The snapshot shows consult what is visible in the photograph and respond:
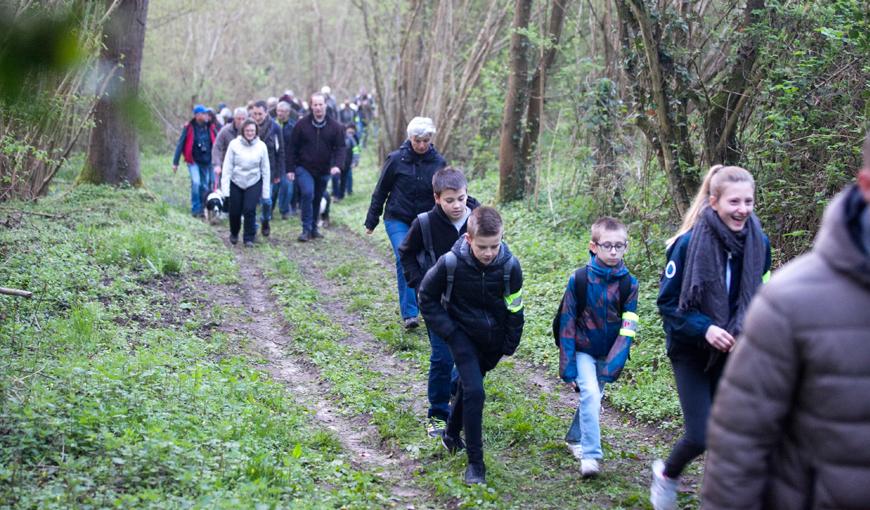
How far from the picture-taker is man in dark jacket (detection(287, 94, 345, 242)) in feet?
49.2

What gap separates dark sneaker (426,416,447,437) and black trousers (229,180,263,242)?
326 inches

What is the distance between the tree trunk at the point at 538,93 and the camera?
15438mm

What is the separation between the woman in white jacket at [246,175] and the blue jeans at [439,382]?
8.02m

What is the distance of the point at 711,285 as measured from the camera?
4797 mm

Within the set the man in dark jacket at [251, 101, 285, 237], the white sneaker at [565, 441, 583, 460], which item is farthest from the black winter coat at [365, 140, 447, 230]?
the man in dark jacket at [251, 101, 285, 237]

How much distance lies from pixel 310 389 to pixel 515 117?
9.49 metres

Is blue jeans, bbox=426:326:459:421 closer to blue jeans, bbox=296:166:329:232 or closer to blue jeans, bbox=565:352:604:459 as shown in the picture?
blue jeans, bbox=565:352:604:459

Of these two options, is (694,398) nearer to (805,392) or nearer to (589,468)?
(589,468)

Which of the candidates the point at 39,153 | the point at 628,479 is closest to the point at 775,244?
the point at 628,479

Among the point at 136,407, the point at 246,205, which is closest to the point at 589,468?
the point at 136,407

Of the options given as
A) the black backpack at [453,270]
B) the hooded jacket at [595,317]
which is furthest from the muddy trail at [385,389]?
the black backpack at [453,270]

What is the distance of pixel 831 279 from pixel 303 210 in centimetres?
1340

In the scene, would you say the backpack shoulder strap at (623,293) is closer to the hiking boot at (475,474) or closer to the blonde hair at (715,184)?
the blonde hair at (715,184)

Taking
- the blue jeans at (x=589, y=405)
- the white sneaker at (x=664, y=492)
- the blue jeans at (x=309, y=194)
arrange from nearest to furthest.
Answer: the white sneaker at (x=664, y=492), the blue jeans at (x=589, y=405), the blue jeans at (x=309, y=194)
